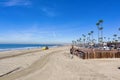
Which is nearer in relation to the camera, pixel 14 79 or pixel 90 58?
pixel 14 79

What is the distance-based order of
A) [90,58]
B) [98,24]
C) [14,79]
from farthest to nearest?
[98,24], [90,58], [14,79]

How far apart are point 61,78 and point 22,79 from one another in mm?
3581

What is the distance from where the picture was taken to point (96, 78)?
18625mm

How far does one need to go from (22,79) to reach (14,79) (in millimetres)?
704

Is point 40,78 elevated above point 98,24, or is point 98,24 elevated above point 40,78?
point 98,24

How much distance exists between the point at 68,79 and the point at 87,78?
1809 millimetres

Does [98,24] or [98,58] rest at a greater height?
[98,24]

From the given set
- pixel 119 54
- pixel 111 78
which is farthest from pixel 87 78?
pixel 119 54

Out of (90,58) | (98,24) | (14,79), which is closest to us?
(14,79)

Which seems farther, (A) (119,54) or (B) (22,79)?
(A) (119,54)

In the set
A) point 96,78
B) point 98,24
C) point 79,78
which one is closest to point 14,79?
point 79,78

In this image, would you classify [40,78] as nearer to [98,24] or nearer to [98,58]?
[98,58]

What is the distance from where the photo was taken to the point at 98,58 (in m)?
40.6

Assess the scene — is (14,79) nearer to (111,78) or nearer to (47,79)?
(47,79)
